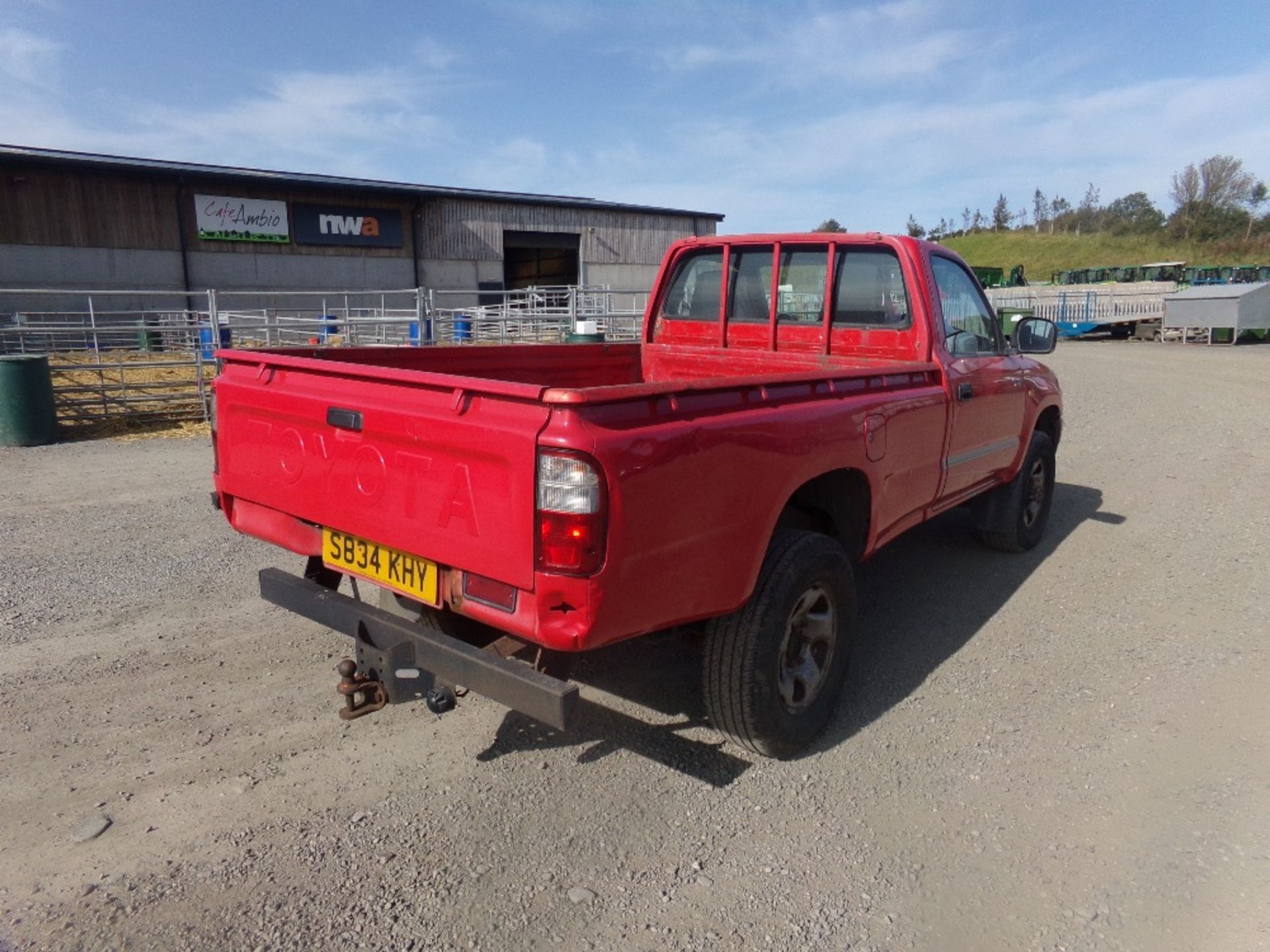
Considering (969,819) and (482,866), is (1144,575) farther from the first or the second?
(482,866)

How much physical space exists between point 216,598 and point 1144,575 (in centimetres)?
578

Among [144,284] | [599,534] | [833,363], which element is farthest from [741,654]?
[144,284]

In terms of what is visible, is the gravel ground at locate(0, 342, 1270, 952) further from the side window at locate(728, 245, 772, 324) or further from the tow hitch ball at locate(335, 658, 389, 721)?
the side window at locate(728, 245, 772, 324)

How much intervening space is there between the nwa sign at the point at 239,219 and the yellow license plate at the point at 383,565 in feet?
103

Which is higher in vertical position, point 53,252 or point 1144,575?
point 53,252

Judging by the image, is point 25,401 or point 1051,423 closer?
point 1051,423

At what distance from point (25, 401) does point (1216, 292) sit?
101ft

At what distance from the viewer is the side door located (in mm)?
4453

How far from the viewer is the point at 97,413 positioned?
11.6 metres

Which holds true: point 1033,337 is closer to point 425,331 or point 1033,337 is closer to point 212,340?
point 425,331

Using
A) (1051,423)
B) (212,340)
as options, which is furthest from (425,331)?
(1051,423)

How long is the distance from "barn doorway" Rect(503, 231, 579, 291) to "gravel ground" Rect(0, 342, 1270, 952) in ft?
113

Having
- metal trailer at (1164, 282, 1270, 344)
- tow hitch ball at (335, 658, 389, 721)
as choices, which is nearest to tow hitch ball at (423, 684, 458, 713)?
tow hitch ball at (335, 658, 389, 721)

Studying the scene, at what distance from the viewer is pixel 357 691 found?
10.1 ft
